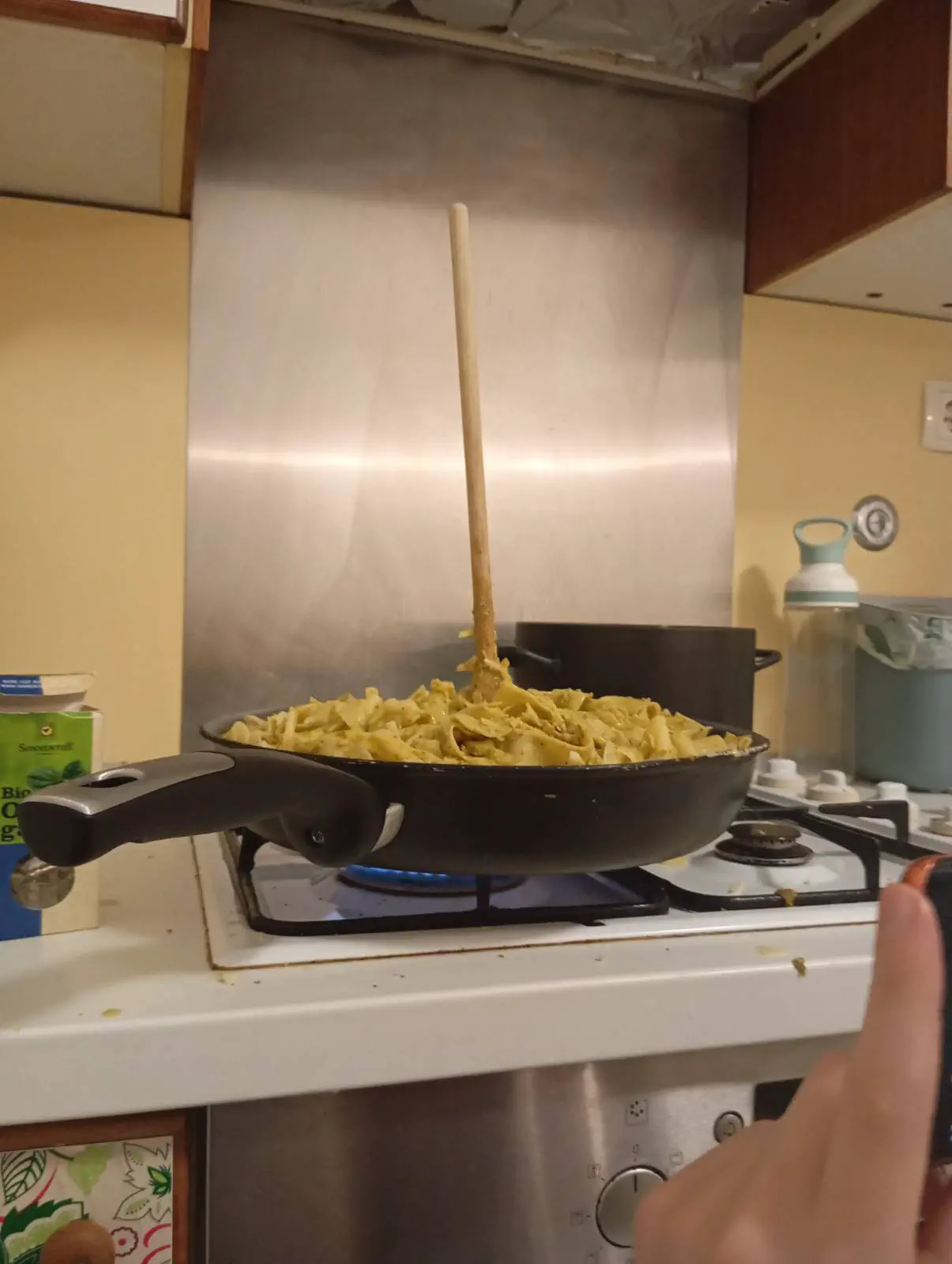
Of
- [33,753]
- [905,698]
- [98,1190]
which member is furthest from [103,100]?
[905,698]

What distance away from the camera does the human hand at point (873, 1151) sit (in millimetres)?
209

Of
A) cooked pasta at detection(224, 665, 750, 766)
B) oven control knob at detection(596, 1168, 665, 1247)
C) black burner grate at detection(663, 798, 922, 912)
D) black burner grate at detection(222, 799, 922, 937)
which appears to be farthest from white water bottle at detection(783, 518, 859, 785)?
oven control knob at detection(596, 1168, 665, 1247)

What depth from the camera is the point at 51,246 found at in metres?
0.96

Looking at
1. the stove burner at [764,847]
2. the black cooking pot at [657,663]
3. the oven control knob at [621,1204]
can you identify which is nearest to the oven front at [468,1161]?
the oven control knob at [621,1204]

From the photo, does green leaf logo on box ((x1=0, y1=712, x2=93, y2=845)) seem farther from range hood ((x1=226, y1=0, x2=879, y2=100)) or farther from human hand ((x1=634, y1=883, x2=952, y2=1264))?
range hood ((x1=226, y1=0, x2=879, y2=100))

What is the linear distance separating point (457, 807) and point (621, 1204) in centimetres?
22

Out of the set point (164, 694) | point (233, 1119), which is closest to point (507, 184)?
point (164, 694)

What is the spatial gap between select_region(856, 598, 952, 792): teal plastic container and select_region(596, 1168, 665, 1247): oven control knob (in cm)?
78

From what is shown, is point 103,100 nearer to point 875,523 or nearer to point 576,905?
point 576,905

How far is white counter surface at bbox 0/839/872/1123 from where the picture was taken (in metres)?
0.41

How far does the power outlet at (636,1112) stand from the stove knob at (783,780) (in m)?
0.57

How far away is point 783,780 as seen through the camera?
40.6 inches

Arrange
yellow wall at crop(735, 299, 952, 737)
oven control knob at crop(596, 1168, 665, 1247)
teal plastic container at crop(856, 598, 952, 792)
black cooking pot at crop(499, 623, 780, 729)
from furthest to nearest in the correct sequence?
yellow wall at crop(735, 299, 952, 737)
teal plastic container at crop(856, 598, 952, 792)
black cooking pot at crop(499, 623, 780, 729)
oven control knob at crop(596, 1168, 665, 1247)

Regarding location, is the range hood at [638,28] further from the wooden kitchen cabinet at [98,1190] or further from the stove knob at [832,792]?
the wooden kitchen cabinet at [98,1190]
